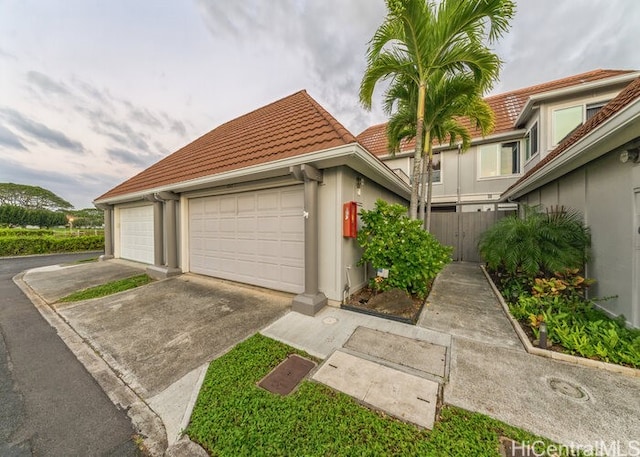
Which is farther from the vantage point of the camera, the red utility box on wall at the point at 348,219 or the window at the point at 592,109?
the window at the point at 592,109

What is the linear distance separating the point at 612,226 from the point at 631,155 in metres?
1.18

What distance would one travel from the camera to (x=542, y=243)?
4.38m

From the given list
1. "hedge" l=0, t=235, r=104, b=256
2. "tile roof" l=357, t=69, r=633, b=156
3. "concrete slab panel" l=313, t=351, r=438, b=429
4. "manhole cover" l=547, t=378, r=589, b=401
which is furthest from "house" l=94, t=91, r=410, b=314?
"hedge" l=0, t=235, r=104, b=256

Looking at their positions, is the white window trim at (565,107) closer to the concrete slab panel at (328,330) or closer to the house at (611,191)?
the house at (611,191)

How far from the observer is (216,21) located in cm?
651

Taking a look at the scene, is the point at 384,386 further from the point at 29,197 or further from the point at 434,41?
the point at 29,197

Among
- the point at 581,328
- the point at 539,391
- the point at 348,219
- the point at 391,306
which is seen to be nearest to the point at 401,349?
the point at 391,306

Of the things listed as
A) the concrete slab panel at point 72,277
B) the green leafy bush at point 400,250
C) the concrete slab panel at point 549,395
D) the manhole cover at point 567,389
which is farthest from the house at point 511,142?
the concrete slab panel at point 72,277

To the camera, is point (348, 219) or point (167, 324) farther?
point (348, 219)

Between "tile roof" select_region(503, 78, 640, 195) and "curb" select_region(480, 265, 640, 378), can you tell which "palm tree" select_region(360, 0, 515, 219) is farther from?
"curb" select_region(480, 265, 640, 378)

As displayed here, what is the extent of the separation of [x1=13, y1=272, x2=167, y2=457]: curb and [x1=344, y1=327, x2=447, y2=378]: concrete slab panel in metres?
2.11

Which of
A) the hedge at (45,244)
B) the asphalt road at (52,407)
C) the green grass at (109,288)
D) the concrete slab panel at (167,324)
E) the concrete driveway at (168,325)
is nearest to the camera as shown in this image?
the asphalt road at (52,407)

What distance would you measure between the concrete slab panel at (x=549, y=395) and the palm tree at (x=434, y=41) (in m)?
3.76

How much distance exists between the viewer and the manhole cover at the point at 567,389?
212cm
